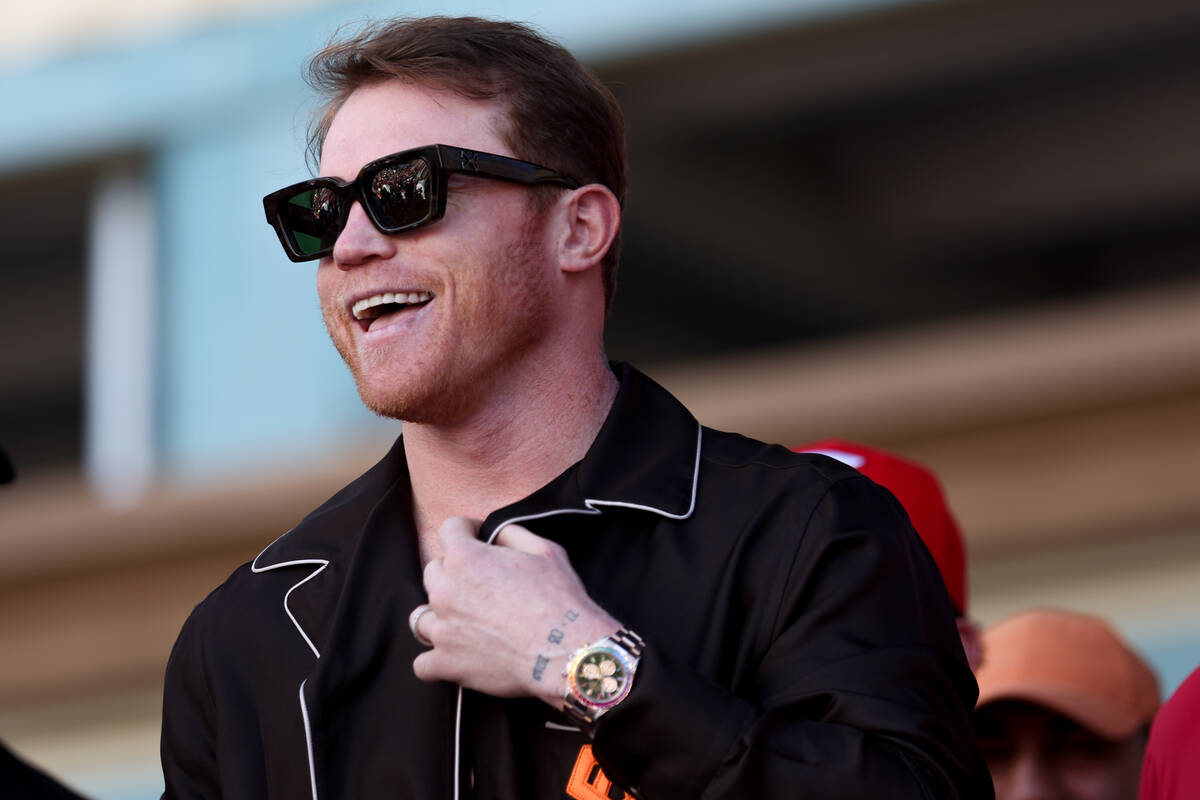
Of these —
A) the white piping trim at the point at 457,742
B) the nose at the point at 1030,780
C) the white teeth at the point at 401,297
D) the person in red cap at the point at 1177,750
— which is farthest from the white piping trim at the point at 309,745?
the nose at the point at 1030,780

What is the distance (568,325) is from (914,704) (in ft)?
2.67

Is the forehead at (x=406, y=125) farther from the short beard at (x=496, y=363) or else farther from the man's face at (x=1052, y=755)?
the man's face at (x=1052, y=755)

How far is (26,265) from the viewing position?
40.1ft

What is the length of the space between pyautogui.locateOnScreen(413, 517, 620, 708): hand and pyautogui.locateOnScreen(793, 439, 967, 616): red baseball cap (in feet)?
4.71

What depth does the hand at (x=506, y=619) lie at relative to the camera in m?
2.10

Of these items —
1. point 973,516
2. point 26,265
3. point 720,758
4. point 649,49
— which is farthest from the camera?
point 26,265

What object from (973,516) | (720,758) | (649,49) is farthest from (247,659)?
(649,49)

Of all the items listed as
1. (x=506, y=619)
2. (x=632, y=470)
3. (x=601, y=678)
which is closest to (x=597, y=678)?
(x=601, y=678)

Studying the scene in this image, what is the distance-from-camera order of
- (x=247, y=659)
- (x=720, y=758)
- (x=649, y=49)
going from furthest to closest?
(x=649, y=49), (x=247, y=659), (x=720, y=758)

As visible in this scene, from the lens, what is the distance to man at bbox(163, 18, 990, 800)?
2.08 metres

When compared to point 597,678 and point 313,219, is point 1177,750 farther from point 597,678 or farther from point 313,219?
point 313,219

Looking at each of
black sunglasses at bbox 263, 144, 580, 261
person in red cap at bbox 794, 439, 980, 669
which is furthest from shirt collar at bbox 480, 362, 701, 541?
person in red cap at bbox 794, 439, 980, 669

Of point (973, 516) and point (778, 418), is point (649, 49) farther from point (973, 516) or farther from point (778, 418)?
point (973, 516)

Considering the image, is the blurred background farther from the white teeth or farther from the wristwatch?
the wristwatch
